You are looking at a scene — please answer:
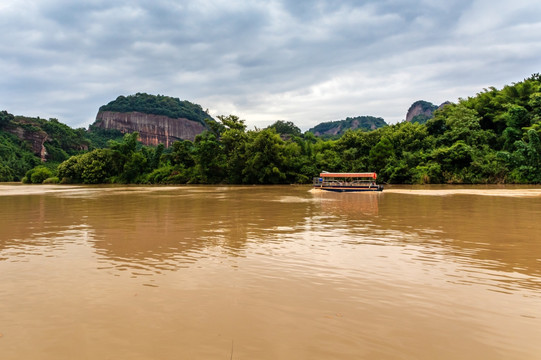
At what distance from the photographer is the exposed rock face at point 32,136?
100m

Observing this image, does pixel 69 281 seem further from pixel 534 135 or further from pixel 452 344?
pixel 534 135

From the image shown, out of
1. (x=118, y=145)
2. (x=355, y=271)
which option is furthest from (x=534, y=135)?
(x=118, y=145)

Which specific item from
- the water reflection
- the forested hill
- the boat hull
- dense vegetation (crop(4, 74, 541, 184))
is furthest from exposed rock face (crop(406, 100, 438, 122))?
the water reflection

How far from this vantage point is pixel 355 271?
5.64 meters

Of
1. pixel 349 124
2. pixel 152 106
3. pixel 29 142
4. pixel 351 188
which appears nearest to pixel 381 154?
pixel 351 188

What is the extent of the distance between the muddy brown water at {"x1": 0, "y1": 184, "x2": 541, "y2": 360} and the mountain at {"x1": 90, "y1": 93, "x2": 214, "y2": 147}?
156360mm

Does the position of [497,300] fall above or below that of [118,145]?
below

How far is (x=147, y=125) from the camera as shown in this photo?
157m

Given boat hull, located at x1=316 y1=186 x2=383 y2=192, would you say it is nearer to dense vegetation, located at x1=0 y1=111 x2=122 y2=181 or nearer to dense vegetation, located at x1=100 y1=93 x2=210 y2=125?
dense vegetation, located at x1=0 y1=111 x2=122 y2=181

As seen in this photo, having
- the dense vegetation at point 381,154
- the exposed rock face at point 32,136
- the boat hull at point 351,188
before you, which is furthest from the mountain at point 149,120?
the boat hull at point 351,188

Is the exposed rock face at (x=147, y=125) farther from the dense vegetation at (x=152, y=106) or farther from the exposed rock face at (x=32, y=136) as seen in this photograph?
the exposed rock face at (x=32, y=136)

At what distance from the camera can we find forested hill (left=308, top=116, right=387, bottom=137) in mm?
163625

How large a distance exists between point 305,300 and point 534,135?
4142cm

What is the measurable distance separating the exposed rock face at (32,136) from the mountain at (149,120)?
49.2 meters
